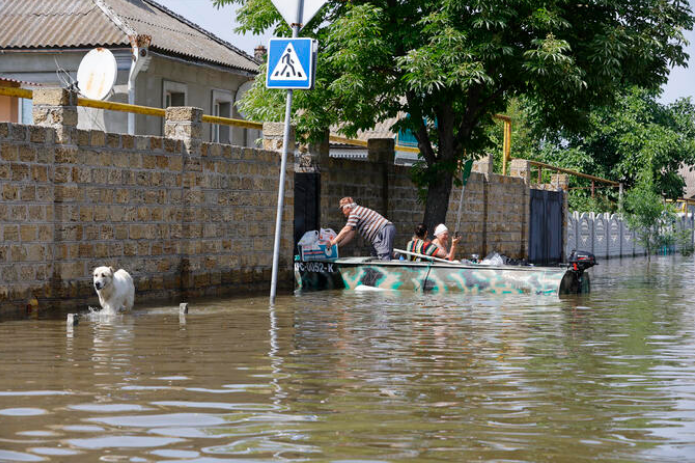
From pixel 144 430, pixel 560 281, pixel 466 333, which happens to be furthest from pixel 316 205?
pixel 144 430

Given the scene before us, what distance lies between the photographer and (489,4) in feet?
60.1

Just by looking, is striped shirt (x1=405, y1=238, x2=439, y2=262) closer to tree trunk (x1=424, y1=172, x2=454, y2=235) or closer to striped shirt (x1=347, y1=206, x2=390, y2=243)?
striped shirt (x1=347, y1=206, x2=390, y2=243)

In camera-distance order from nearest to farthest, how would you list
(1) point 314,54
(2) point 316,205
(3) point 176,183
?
1. (1) point 314,54
2. (3) point 176,183
3. (2) point 316,205

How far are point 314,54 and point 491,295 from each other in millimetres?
4503

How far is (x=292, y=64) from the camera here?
46.1 feet

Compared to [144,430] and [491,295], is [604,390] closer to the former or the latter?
[144,430]

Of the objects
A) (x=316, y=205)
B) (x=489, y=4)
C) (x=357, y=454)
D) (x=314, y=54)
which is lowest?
(x=357, y=454)

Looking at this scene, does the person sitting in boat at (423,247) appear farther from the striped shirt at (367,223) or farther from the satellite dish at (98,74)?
the satellite dish at (98,74)

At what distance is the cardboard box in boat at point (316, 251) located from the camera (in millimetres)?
17438

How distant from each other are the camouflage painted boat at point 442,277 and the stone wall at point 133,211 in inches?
41.2

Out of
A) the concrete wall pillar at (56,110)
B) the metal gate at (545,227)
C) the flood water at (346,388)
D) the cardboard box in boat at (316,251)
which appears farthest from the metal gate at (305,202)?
the metal gate at (545,227)

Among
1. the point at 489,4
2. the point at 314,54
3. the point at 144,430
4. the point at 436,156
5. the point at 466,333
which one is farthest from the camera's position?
the point at 436,156

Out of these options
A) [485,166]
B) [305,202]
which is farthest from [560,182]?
[305,202]

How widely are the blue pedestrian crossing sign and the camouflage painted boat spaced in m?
3.83
